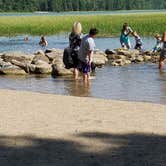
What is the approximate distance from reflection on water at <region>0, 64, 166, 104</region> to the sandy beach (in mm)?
2371

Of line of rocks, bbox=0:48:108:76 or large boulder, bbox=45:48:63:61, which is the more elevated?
line of rocks, bbox=0:48:108:76

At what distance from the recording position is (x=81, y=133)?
7887 millimetres

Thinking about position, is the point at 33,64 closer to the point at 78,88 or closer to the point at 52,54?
the point at 52,54

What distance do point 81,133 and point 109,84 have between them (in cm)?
719

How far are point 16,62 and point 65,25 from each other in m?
36.7

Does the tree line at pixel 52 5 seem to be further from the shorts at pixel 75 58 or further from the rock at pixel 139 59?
the shorts at pixel 75 58

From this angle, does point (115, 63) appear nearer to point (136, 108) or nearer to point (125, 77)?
point (125, 77)

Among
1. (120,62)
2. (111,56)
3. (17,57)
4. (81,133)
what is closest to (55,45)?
(111,56)

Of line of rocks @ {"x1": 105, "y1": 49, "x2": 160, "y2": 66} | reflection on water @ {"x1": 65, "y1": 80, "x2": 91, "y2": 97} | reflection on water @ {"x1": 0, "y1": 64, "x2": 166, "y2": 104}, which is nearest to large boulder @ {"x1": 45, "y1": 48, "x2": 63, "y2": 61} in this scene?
line of rocks @ {"x1": 105, "y1": 49, "x2": 160, "y2": 66}

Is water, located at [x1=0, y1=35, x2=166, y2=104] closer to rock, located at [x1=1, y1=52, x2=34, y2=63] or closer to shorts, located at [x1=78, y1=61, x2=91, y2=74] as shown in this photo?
shorts, located at [x1=78, y1=61, x2=91, y2=74]

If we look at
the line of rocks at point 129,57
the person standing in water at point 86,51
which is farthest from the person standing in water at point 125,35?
the person standing in water at point 86,51

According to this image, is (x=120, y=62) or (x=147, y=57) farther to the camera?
(x=147, y=57)

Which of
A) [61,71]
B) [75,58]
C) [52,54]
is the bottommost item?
[52,54]

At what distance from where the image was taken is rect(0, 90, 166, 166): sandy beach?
21.9 feet
